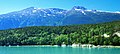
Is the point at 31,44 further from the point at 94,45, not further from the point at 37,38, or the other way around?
the point at 94,45

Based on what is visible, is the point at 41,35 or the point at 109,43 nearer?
the point at 109,43

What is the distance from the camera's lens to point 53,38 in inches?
6821

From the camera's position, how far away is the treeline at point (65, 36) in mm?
142425

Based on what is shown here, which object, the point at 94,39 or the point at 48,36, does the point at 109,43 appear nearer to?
the point at 94,39

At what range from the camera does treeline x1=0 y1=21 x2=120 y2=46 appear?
142425mm

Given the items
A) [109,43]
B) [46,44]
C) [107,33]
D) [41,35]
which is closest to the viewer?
[109,43]

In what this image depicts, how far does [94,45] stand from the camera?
140250 millimetres

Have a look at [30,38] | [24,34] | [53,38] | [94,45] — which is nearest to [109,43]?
[94,45]

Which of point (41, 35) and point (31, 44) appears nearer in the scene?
point (31, 44)

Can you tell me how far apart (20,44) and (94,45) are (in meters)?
52.9

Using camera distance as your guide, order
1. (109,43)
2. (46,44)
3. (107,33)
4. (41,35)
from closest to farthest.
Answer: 1. (109,43)
2. (107,33)
3. (46,44)
4. (41,35)

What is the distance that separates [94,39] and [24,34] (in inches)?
2416

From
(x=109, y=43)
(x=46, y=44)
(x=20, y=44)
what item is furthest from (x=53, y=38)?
(x=109, y=43)

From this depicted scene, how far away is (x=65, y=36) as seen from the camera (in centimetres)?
17012
